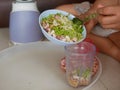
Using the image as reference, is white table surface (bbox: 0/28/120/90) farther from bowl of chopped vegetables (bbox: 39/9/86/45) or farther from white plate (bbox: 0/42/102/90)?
bowl of chopped vegetables (bbox: 39/9/86/45)

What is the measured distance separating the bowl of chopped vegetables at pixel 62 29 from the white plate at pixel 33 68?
8cm

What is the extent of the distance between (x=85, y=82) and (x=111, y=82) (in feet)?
0.31

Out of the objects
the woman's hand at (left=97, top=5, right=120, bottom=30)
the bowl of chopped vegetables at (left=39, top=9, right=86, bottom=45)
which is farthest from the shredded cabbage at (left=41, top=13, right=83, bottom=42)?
the woman's hand at (left=97, top=5, right=120, bottom=30)

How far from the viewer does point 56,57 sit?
2.79ft

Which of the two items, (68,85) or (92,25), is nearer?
(68,85)

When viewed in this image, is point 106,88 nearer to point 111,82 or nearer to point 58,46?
point 111,82

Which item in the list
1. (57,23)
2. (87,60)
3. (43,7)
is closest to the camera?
(87,60)

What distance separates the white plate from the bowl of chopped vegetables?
8 centimetres

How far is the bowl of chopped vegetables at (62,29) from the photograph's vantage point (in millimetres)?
794

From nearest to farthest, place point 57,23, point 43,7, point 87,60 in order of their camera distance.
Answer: point 87,60 → point 57,23 → point 43,7

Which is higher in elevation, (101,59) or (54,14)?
(54,14)

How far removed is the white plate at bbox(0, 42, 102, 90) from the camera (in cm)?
71

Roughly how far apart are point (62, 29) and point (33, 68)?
17 cm

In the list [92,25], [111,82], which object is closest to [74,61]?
[111,82]
